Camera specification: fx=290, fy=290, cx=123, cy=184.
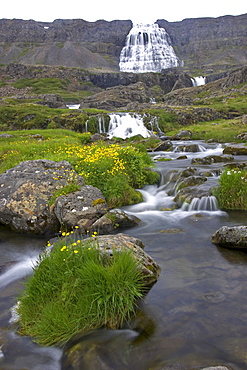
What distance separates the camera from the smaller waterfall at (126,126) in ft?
128

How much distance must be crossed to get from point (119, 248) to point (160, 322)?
1.63 metres

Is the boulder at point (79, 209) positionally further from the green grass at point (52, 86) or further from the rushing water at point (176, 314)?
the green grass at point (52, 86)

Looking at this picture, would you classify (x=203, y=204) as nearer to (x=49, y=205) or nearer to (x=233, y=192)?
(x=233, y=192)

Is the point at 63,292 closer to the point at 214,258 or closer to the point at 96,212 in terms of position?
the point at 214,258

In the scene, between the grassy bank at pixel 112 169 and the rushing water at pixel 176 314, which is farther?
the grassy bank at pixel 112 169

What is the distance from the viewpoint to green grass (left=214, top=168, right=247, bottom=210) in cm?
1036

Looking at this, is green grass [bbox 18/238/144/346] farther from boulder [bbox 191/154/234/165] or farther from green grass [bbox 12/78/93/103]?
green grass [bbox 12/78/93/103]

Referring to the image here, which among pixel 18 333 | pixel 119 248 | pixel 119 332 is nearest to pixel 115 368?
pixel 119 332

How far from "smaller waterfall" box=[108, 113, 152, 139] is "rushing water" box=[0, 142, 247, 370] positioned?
3102 cm

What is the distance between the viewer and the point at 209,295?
5.57 meters

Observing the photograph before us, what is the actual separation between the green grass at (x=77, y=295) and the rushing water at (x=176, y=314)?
0.69 feet

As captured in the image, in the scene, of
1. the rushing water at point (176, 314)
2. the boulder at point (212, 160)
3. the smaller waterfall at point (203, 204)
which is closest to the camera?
the rushing water at point (176, 314)

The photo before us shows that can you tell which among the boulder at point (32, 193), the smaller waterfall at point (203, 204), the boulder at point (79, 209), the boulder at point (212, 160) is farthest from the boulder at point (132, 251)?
the boulder at point (212, 160)

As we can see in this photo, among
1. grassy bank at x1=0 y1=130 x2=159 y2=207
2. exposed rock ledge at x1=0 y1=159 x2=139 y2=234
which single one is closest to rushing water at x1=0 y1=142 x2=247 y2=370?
exposed rock ledge at x1=0 y1=159 x2=139 y2=234
